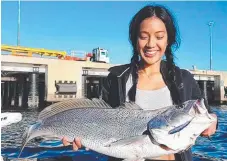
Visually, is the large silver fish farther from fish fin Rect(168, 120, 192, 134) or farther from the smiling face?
the smiling face

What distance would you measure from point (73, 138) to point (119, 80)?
0.69 meters

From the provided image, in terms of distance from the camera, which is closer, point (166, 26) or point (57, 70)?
point (166, 26)

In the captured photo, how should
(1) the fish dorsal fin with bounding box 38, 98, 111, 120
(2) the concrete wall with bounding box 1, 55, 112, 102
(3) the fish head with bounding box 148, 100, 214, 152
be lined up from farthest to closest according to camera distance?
(2) the concrete wall with bounding box 1, 55, 112, 102, (1) the fish dorsal fin with bounding box 38, 98, 111, 120, (3) the fish head with bounding box 148, 100, 214, 152

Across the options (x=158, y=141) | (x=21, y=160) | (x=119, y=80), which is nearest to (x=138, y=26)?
(x=119, y=80)

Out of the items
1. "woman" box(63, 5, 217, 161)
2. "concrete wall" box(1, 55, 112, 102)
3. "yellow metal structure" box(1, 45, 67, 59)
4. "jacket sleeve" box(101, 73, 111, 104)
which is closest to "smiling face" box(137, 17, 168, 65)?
"woman" box(63, 5, 217, 161)

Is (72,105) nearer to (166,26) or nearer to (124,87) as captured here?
(124,87)

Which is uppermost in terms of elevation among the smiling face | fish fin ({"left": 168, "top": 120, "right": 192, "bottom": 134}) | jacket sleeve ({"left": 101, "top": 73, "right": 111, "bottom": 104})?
the smiling face

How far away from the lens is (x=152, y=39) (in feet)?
10.1

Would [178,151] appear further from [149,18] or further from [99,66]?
[99,66]

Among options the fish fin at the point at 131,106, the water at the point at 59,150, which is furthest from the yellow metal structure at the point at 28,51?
the fish fin at the point at 131,106

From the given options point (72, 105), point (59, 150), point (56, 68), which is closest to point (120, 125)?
point (72, 105)

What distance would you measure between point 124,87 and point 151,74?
1.16ft

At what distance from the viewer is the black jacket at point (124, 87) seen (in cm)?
293

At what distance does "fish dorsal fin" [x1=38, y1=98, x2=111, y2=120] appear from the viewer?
304 cm
